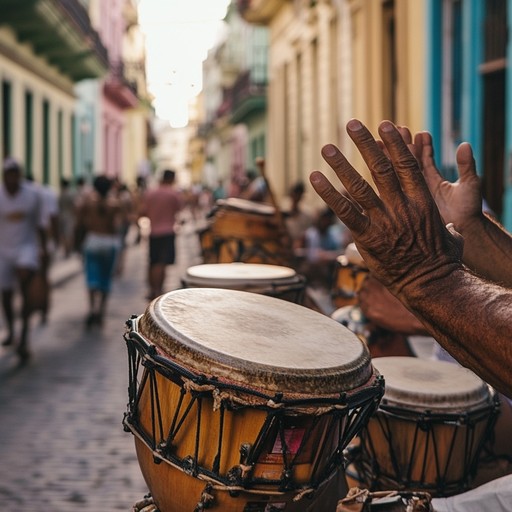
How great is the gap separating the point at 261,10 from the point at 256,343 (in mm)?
21895

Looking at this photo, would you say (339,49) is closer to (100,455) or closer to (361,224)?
(100,455)

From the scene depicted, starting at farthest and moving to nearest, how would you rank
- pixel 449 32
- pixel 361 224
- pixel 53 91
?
pixel 53 91, pixel 449 32, pixel 361 224

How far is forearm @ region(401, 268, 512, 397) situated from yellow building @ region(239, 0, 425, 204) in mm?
8789

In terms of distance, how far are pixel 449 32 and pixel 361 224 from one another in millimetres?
8557

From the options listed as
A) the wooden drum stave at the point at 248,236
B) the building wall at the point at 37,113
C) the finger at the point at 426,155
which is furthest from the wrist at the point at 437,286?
the building wall at the point at 37,113

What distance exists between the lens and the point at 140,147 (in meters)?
49.9

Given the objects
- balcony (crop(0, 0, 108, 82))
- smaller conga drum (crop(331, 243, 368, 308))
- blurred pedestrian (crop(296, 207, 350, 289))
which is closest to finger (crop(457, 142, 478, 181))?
smaller conga drum (crop(331, 243, 368, 308))

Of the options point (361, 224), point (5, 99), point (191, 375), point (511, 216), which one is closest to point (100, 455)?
point (191, 375)

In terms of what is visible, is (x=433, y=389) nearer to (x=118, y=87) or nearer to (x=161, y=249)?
(x=161, y=249)

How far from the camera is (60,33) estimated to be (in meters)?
20.1

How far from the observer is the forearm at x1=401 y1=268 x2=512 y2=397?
1985 mm

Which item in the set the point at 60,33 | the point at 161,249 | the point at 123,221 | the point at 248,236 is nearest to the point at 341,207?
the point at 248,236

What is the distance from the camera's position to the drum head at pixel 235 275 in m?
4.04

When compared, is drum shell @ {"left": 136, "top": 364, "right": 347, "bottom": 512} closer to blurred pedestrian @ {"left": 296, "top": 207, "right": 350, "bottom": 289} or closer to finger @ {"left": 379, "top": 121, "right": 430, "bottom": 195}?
finger @ {"left": 379, "top": 121, "right": 430, "bottom": 195}
